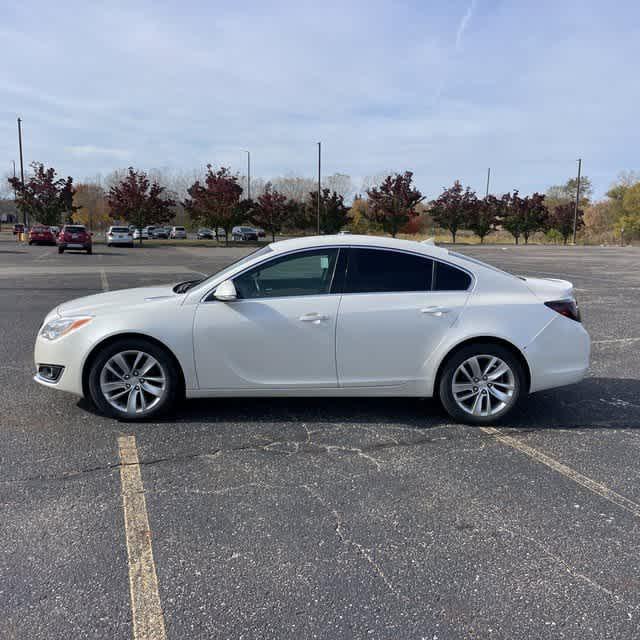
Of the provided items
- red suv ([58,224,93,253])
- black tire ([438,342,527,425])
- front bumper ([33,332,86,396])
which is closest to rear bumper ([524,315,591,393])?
black tire ([438,342,527,425])

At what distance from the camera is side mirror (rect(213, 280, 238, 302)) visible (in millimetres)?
4553

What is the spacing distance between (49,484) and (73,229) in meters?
30.7

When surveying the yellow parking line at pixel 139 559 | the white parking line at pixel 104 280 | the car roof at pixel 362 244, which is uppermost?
the car roof at pixel 362 244

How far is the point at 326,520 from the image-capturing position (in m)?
3.25

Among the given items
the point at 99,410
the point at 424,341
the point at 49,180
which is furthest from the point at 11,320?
the point at 49,180

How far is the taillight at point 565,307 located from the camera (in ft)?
15.7

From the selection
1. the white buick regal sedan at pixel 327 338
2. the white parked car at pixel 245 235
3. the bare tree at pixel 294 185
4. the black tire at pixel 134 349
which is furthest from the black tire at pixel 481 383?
the bare tree at pixel 294 185

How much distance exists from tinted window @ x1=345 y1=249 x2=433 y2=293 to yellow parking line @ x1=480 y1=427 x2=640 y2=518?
4.34 ft

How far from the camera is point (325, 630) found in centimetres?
237

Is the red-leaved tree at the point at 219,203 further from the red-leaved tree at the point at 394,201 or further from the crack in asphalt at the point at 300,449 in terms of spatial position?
the crack in asphalt at the point at 300,449

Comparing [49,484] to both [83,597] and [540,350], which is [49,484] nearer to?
[83,597]

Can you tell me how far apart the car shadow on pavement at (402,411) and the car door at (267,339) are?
0.40 meters

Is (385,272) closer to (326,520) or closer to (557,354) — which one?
(557,354)

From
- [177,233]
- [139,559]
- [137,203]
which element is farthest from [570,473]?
[177,233]
